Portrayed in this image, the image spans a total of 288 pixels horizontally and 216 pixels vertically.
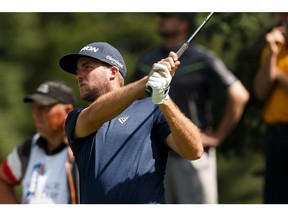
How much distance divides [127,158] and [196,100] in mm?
3120

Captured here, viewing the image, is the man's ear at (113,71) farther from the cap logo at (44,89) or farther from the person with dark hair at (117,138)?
the cap logo at (44,89)

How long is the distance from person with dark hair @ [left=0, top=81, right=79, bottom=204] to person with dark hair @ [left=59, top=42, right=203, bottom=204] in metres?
Answer: 1.09

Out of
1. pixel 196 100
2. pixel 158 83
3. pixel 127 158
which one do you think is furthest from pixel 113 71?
pixel 196 100

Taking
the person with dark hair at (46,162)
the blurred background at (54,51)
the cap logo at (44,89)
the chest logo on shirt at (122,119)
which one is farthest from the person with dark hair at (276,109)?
the blurred background at (54,51)

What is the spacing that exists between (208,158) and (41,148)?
193cm


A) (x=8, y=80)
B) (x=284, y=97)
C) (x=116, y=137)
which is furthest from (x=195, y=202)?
(x=8, y=80)

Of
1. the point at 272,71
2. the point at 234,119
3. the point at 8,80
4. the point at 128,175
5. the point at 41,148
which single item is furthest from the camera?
the point at 8,80

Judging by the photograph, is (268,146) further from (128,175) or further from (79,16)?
(79,16)

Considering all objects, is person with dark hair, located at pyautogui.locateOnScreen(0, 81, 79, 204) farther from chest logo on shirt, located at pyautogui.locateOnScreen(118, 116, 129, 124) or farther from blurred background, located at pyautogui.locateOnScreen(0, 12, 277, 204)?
blurred background, located at pyautogui.locateOnScreen(0, 12, 277, 204)

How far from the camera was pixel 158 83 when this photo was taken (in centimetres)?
633

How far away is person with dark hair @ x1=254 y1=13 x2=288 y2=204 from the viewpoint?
30.2 ft

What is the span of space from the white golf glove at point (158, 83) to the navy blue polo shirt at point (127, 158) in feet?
1.61

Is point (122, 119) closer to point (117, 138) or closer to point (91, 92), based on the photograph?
point (117, 138)

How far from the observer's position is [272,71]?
9234 millimetres
